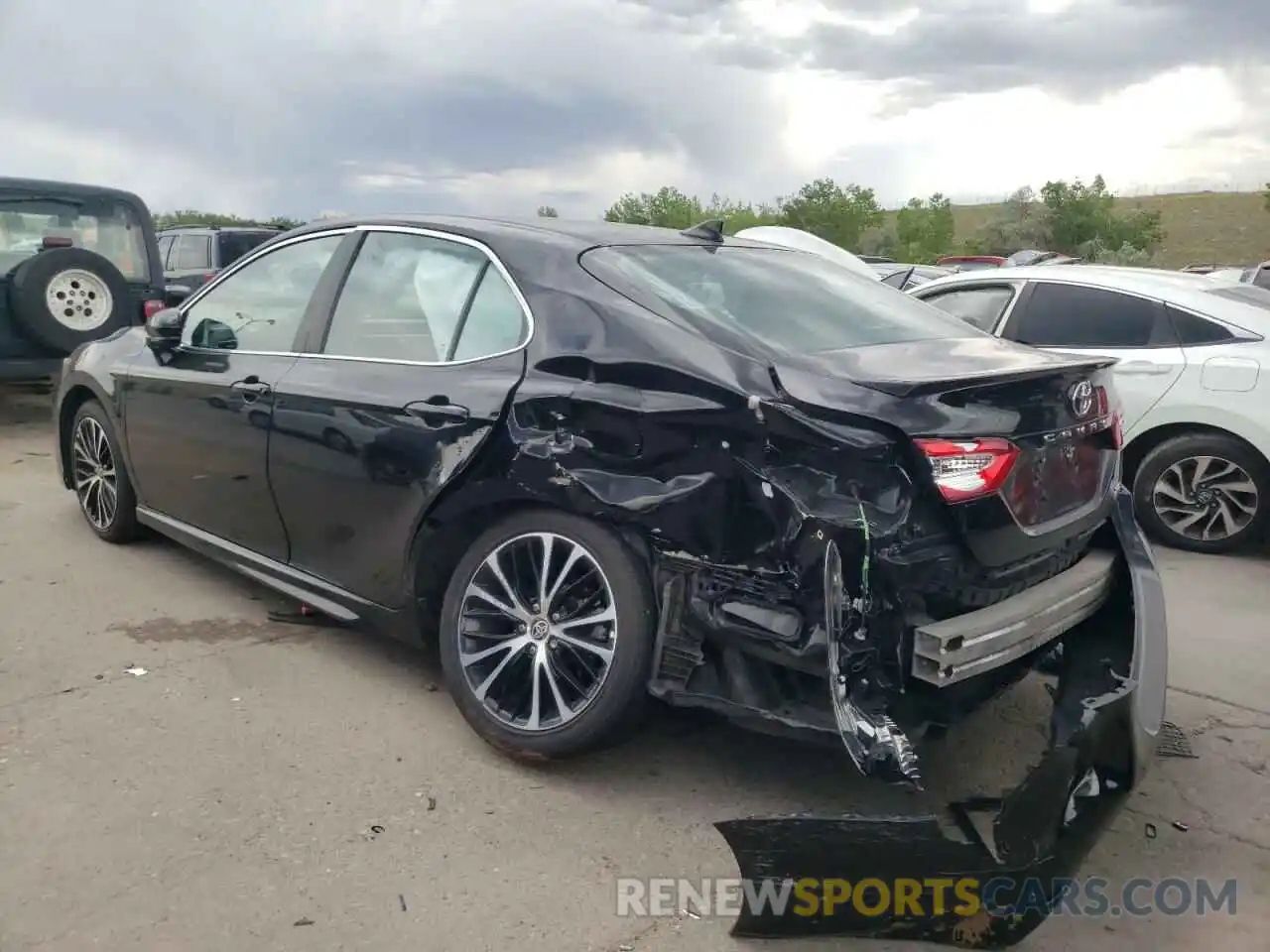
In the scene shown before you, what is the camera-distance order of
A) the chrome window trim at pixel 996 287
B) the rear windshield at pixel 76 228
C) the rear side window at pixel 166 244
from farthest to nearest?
the rear side window at pixel 166 244
the rear windshield at pixel 76 228
the chrome window trim at pixel 996 287

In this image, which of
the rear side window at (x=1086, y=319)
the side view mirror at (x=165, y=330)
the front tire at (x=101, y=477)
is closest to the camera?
the side view mirror at (x=165, y=330)

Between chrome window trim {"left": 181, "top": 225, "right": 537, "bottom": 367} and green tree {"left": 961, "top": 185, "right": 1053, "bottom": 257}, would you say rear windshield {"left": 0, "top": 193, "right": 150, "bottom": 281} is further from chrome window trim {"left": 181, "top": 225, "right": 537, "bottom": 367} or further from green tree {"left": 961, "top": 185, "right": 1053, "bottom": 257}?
green tree {"left": 961, "top": 185, "right": 1053, "bottom": 257}

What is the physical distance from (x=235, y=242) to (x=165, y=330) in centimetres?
852

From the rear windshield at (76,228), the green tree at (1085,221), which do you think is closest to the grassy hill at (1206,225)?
the green tree at (1085,221)

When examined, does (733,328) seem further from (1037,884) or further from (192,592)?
(192,592)

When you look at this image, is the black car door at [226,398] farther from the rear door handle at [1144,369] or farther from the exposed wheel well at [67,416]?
the rear door handle at [1144,369]

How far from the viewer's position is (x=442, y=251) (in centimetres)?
378

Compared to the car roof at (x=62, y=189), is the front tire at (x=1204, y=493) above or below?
below

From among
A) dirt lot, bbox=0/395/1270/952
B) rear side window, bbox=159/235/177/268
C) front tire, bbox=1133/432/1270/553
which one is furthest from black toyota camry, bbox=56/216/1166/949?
rear side window, bbox=159/235/177/268

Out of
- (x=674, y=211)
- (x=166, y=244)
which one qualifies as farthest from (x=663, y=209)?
(x=166, y=244)

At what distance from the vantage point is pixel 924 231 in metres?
53.8

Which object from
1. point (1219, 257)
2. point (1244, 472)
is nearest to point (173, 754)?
point (1244, 472)

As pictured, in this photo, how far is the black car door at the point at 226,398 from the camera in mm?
4176

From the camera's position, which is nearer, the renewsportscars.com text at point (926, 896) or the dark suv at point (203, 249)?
the renewsportscars.com text at point (926, 896)
